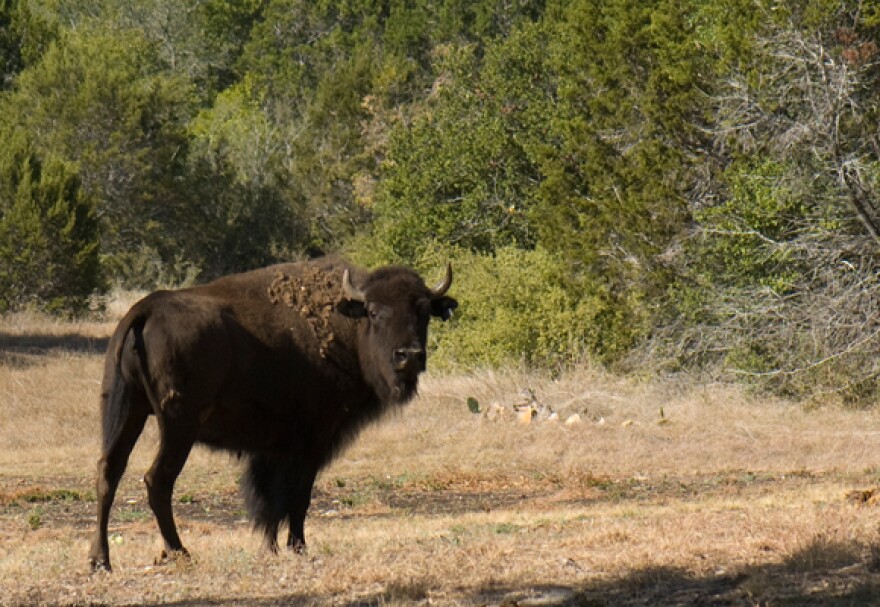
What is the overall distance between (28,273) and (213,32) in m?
42.7

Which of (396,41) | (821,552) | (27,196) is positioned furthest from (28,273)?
(821,552)

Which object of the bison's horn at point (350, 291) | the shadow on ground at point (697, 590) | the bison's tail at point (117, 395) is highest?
the bison's horn at point (350, 291)

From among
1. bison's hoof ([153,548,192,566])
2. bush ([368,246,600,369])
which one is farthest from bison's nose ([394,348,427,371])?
bush ([368,246,600,369])

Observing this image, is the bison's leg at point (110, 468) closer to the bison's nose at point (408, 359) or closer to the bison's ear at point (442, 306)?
the bison's nose at point (408, 359)

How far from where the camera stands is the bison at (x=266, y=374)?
380 inches

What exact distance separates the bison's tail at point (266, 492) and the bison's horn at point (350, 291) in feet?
4.53

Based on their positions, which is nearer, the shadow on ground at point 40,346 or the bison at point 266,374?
the bison at point 266,374

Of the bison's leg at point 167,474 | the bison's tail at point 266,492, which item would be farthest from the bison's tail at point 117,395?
the bison's tail at point 266,492

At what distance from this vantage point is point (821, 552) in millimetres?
8219

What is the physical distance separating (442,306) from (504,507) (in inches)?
162

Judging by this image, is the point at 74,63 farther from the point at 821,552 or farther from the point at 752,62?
the point at 821,552

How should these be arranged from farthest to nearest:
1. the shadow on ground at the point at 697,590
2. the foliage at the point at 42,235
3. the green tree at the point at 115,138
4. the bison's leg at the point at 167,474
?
1. the green tree at the point at 115,138
2. the foliage at the point at 42,235
3. the bison's leg at the point at 167,474
4. the shadow on ground at the point at 697,590

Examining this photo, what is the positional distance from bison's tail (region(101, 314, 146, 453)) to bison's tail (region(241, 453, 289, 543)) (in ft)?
4.05

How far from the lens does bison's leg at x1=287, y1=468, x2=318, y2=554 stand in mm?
10250
